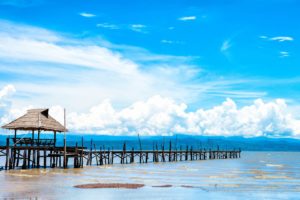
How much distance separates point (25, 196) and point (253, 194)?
15845 millimetres

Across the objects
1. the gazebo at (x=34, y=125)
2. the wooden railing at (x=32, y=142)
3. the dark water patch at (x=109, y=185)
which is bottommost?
the dark water patch at (x=109, y=185)

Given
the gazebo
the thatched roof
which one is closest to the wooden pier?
the gazebo

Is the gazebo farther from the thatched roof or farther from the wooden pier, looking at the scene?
the wooden pier

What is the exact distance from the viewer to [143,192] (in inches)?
1214

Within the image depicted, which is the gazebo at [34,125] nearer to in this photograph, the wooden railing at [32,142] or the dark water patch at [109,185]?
the wooden railing at [32,142]

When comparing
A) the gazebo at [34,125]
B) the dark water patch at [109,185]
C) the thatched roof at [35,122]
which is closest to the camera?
the dark water patch at [109,185]

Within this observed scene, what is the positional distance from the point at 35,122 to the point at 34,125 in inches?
22.0

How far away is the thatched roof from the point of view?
4803 cm

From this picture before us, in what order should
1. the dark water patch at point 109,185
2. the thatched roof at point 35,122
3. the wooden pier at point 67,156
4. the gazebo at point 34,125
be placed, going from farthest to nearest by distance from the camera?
the wooden pier at point 67,156 < the gazebo at point 34,125 < the thatched roof at point 35,122 < the dark water patch at point 109,185

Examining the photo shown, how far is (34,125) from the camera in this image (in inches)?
1889

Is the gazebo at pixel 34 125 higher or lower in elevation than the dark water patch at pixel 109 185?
higher

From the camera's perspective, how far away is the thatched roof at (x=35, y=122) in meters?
48.0

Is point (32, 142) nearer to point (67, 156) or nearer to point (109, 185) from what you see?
point (67, 156)

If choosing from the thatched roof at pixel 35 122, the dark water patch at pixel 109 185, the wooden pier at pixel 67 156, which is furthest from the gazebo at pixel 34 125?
the dark water patch at pixel 109 185
